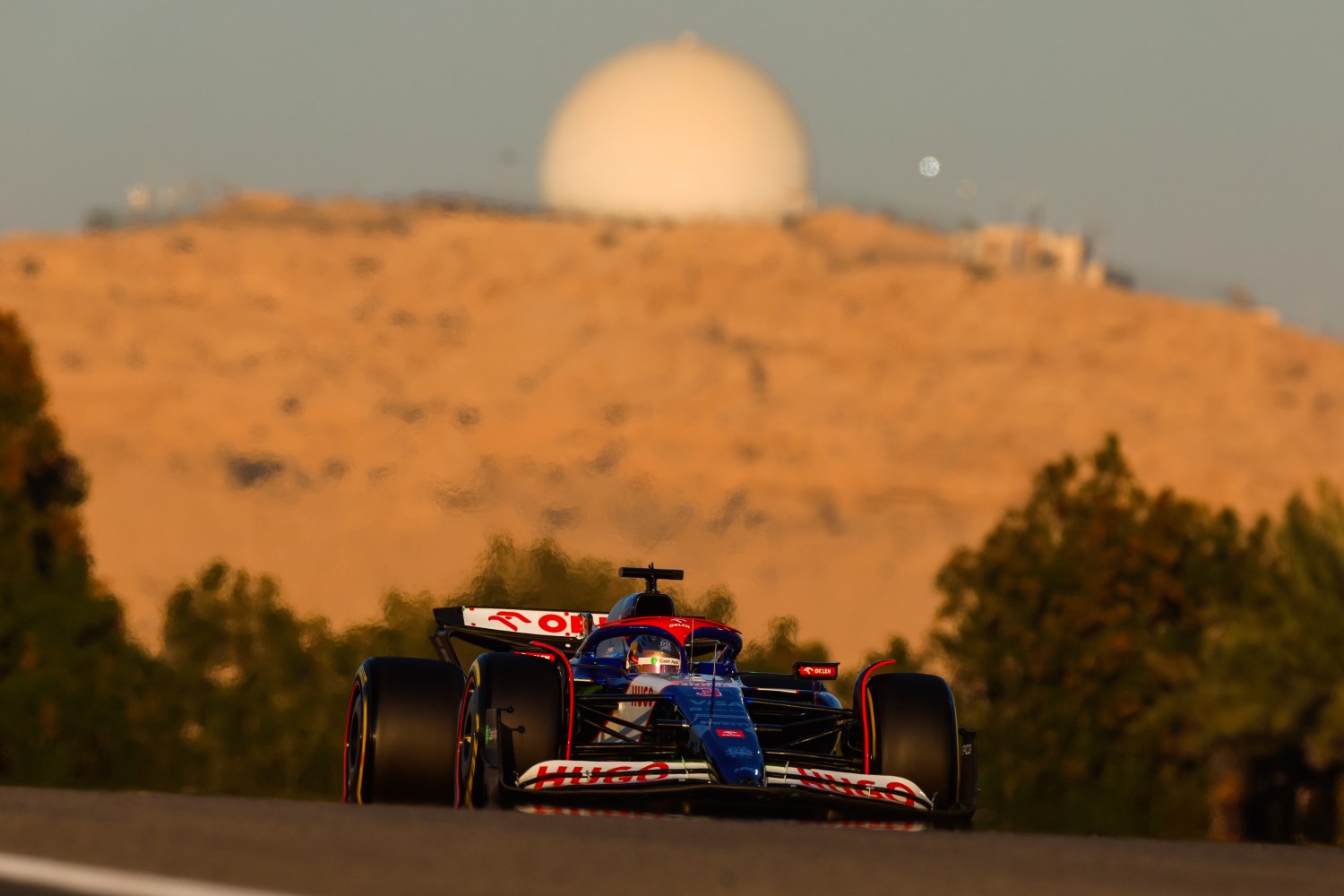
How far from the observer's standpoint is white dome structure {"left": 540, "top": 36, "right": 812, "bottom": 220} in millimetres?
105938

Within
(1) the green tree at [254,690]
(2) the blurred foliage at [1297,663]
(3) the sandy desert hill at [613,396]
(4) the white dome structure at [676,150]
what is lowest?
(1) the green tree at [254,690]

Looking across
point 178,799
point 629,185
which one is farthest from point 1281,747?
point 629,185

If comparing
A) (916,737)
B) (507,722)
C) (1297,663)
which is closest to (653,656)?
(916,737)

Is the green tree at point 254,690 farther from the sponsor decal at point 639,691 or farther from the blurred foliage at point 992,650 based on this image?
the sponsor decal at point 639,691

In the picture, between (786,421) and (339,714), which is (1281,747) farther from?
(786,421)

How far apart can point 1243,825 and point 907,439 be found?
54015 mm

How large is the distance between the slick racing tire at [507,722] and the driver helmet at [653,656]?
1.53 m

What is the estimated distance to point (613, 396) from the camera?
8931 cm

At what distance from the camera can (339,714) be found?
4394 cm

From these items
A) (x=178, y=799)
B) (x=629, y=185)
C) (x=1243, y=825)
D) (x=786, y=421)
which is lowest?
(x=1243, y=825)

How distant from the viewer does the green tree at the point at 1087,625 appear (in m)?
41.7

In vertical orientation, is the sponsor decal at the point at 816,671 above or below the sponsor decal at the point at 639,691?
above

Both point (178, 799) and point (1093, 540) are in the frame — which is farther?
point (1093, 540)

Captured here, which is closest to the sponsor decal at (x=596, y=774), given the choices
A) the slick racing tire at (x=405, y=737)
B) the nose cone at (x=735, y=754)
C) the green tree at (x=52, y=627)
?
the nose cone at (x=735, y=754)
